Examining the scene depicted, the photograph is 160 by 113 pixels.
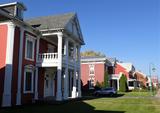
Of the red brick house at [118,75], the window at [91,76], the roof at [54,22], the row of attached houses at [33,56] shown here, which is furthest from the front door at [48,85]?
the red brick house at [118,75]

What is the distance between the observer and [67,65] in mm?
27672

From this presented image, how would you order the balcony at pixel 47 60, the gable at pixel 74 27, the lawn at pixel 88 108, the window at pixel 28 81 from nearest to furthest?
the lawn at pixel 88 108
the window at pixel 28 81
the balcony at pixel 47 60
the gable at pixel 74 27

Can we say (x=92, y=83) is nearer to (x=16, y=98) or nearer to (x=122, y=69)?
(x=122, y=69)

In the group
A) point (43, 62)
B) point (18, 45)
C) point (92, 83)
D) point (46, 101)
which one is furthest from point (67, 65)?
point (92, 83)

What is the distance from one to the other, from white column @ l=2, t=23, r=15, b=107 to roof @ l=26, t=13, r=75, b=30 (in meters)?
5.58

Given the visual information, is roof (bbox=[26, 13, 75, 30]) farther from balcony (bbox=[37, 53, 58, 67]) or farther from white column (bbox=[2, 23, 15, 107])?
white column (bbox=[2, 23, 15, 107])

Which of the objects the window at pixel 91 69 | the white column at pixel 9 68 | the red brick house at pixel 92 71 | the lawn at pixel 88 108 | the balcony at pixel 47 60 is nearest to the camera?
the lawn at pixel 88 108

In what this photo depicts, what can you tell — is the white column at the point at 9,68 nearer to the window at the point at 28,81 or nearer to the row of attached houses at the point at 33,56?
the row of attached houses at the point at 33,56

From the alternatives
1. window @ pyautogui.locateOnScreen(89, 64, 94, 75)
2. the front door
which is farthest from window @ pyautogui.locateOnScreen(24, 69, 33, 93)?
window @ pyautogui.locateOnScreen(89, 64, 94, 75)

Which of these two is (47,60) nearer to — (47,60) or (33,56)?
(47,60)

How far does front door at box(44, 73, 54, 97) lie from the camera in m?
28.9

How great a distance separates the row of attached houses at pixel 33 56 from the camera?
21.2 metres

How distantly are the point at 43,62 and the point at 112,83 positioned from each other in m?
36.6

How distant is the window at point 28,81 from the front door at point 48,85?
12.6ft
